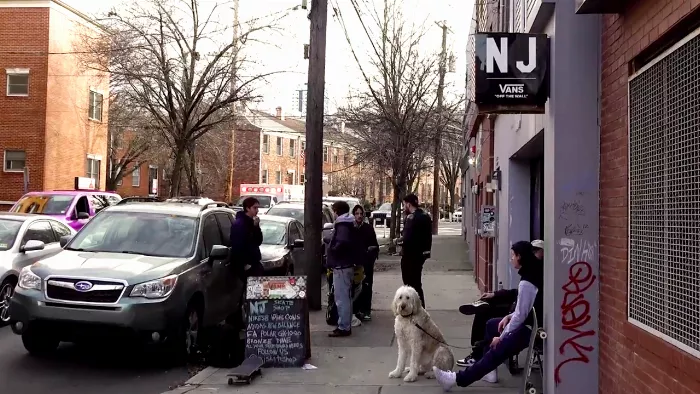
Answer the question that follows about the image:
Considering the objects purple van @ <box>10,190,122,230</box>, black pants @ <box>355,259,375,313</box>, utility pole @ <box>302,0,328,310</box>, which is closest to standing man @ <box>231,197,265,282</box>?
black pants @ <box>355,259,375,313</box>

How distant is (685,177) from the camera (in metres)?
3.92

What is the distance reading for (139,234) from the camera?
861 cm

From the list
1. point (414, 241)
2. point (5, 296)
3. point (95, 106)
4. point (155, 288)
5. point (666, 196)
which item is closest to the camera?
point (666, 196)

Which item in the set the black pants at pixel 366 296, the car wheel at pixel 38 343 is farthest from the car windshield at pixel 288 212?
the car wheel at pixel 38 343

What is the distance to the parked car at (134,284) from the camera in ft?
23.2

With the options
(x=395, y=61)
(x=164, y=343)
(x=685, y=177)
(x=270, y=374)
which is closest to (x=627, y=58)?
(x=685, y=177)

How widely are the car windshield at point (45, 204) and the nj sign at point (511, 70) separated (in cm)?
1386

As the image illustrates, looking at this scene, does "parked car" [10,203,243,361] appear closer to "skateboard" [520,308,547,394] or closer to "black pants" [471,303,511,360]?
"black pants" [471,303,511,360]

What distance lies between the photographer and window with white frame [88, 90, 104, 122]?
1174 inches

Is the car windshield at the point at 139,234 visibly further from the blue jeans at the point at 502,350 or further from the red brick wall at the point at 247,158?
the red brick wall at the point at 247,158

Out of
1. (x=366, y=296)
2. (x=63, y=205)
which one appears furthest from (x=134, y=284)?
(x=63, y=205)

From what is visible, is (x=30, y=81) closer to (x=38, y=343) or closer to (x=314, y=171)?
(x=314, y=171)

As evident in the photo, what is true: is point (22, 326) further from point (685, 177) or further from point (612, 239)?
point (685, 177)

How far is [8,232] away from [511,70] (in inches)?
320
